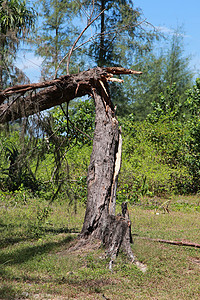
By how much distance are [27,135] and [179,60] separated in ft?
58.6

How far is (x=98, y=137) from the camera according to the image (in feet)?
19.4

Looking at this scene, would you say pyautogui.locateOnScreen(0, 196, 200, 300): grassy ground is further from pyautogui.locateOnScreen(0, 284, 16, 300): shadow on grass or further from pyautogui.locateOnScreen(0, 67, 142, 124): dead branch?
pyautogui.locateOnScreen(0, 67, 142, 124): dead branch

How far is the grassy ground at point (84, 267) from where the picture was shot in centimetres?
411

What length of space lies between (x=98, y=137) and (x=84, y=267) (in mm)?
2160

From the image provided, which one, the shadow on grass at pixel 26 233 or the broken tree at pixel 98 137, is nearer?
the broken tree at pixel 98 137

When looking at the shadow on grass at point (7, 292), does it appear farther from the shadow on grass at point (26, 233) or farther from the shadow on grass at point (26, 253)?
the shadow on grass at point (26, 233)

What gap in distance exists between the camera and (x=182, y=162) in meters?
13.6

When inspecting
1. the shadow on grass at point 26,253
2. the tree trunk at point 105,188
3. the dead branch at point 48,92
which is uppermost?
the dead branch at point 48,92

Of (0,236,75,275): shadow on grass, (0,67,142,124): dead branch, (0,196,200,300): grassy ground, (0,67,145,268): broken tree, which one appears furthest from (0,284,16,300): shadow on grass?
(0,67,142,124): dead branch

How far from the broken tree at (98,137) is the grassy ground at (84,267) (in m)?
0.35

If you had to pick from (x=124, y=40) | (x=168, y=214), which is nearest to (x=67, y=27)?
(x=124, y=40)

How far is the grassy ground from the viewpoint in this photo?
4.11m

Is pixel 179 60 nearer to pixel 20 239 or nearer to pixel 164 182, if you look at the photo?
pixel 164 182

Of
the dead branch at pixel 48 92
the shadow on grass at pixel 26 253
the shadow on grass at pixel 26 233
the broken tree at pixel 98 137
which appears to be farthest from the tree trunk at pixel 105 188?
the shadow on grass at pixel 26 233
